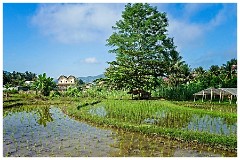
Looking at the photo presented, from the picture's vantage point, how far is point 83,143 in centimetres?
567

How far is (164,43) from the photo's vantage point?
36.5 ft

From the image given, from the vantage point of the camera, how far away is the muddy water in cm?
511

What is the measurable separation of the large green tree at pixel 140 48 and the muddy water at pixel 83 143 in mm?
4065

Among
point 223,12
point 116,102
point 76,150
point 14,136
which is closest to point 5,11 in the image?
point 14,136

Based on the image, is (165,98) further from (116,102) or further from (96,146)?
(96,146)

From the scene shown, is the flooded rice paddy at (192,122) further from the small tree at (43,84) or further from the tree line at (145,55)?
the small tree at (43,84)

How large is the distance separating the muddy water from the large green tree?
4065 millimetres

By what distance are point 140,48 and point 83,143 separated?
19.2ft

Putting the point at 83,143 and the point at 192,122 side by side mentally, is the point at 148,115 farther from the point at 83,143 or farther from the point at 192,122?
the point at 83,143

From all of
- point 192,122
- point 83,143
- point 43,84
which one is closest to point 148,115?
point 192,122

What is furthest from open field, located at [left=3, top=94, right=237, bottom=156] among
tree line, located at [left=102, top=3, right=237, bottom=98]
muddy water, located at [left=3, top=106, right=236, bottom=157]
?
tree line, located at [left=102, top=3, right=237, bottom=98]

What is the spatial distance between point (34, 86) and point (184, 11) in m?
7.81

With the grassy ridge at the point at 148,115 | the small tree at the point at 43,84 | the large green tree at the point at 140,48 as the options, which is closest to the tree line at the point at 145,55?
the large green tree at the point at 140,48

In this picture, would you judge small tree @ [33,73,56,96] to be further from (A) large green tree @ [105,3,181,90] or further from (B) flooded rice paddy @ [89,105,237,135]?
(B) flooded rice paddy @ [89,105,237,135]
